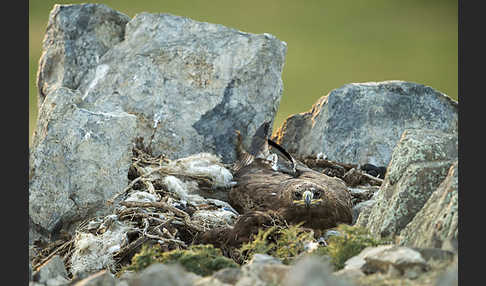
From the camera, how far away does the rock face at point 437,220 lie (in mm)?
2725

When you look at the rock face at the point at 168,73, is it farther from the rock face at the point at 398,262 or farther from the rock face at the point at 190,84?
the rock face at the point at 398,262

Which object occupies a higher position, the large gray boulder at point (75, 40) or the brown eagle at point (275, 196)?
the large gray boulder at point (75, 40)

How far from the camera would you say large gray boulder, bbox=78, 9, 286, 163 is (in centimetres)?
652

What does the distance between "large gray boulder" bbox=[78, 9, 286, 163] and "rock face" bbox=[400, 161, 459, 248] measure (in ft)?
11.5

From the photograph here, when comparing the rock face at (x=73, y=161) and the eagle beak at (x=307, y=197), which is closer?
the eagle beak at (x=307, y=197)

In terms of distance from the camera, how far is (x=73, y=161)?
15.9 feet

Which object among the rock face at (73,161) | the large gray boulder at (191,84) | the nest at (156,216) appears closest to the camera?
the nest at (156,216)

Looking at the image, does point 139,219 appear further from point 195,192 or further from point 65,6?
point 65,6

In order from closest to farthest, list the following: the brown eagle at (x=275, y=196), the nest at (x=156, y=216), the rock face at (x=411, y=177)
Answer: the rock face at (x=411, y=177) → the brown eagle at (x=275, y=196) → the nest at (x=156, y=216)

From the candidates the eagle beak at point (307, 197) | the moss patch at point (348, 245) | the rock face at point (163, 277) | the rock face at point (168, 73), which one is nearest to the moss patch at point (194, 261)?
the moss patch at point (348, 245)

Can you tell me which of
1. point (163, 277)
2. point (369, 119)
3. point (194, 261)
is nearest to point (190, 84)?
point (369, 119)

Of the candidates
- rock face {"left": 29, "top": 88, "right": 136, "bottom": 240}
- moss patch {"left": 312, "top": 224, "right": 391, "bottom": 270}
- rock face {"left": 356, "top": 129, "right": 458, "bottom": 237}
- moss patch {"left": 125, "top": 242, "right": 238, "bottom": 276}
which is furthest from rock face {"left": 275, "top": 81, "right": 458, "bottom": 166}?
moss patch {"left": 125, "top": 242, "right": 238, "bottom": 276}

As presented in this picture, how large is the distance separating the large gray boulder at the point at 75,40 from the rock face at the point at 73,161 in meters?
1.99

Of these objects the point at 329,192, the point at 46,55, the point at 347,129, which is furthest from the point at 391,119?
the point at 46,55
